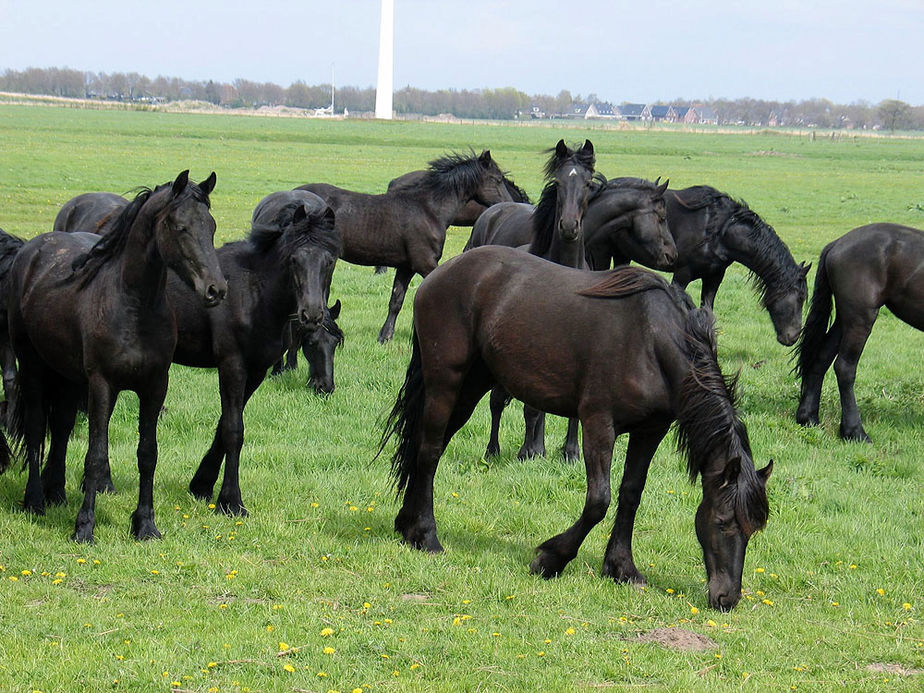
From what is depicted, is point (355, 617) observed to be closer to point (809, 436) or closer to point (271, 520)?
point (271, 520)

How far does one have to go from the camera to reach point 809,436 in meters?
10.3

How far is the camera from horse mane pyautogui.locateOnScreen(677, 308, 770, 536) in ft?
19.4

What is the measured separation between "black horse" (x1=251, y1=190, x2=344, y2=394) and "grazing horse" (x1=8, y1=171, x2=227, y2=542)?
45.0 inches

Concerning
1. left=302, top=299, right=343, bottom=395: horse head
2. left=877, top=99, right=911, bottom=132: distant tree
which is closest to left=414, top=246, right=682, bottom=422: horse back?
left=302, top=299, right=343, bottom=395: horse head

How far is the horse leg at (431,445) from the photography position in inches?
277

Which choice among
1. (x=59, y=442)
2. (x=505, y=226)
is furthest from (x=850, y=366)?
(x=59, y=442)

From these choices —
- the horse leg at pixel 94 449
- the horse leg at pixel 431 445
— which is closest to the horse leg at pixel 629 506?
the horse leg at pixel 431 445

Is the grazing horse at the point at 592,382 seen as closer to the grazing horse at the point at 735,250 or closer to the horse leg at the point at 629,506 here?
the horse leg at the point at 629,506

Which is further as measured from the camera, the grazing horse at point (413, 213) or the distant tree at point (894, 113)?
the distant tree at point (894, 113)

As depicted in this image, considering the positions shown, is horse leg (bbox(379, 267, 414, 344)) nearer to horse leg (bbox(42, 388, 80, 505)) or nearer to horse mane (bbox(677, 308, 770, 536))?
horse leg (bbox(42, 388, 80, 505))

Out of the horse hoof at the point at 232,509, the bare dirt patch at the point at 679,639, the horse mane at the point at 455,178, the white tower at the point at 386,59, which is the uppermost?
the white tower at the point at 386,59

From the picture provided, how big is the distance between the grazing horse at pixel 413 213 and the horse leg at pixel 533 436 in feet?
17.6

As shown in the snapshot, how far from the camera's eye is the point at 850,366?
10.6 m

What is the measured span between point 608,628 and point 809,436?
5254 millimetres
